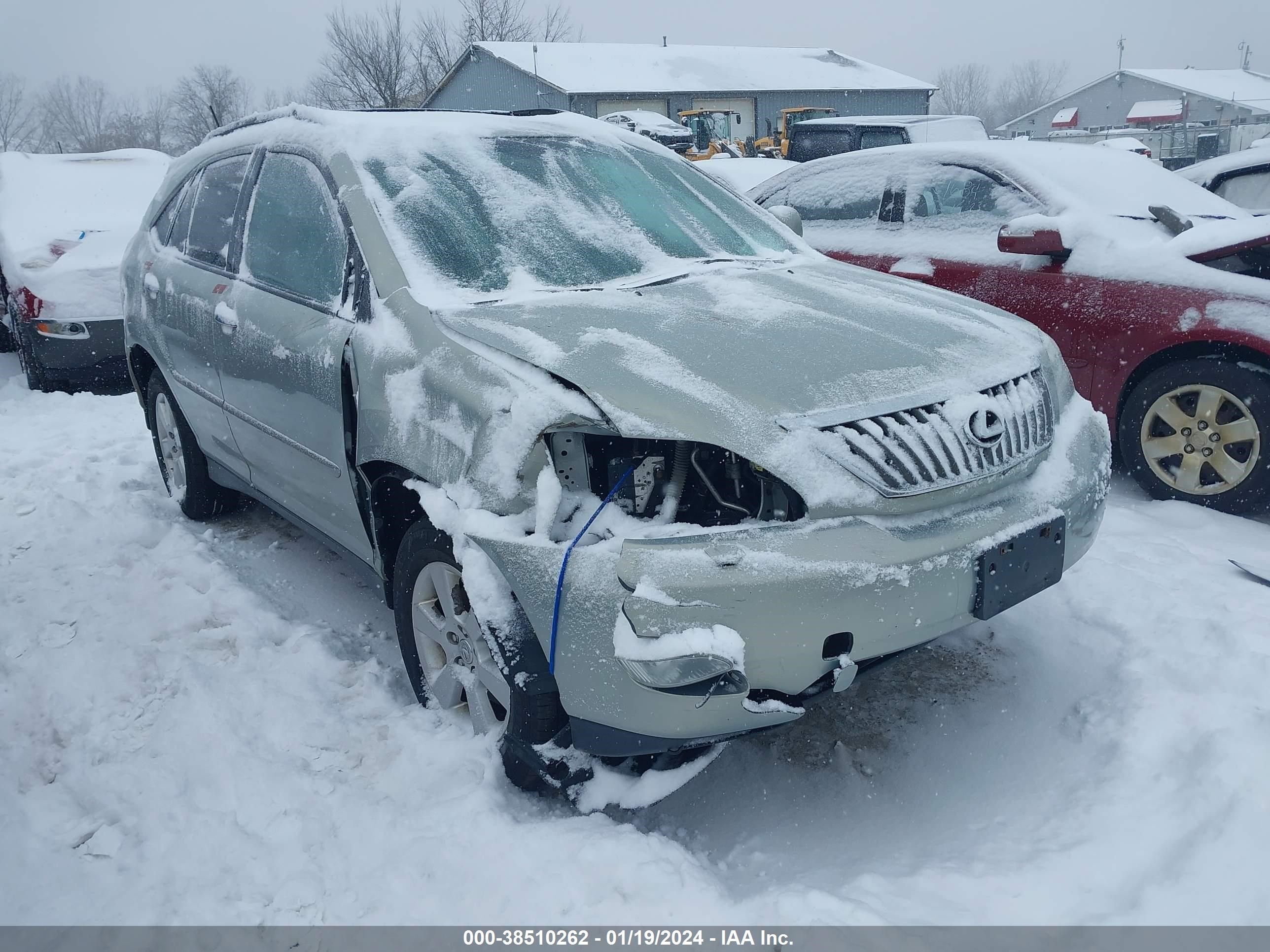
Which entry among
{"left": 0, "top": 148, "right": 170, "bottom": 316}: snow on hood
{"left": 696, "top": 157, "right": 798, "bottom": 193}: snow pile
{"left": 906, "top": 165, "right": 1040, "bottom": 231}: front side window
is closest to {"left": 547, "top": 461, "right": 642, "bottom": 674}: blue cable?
{"left": 906, "top": 165, "right": 1040, "bottom": 231}: front side window

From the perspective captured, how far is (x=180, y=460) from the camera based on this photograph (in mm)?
4500

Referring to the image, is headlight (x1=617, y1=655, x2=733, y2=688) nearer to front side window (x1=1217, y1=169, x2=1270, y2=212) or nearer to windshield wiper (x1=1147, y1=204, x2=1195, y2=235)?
windshield wiper (x1=1147, y1=204, x2=1195, y2=235)

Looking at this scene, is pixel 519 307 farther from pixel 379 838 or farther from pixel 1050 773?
pixel 1050 773

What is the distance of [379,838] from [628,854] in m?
0.65

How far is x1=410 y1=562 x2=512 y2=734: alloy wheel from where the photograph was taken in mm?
2475

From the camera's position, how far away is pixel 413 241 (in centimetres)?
286

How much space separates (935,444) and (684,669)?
32.8 inches

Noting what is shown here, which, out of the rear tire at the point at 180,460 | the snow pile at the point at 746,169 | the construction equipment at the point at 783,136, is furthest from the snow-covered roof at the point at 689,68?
the rear tire at the point at 180,460

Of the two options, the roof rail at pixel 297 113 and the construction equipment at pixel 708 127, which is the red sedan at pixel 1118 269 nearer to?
the roof rail at pixel 297 113

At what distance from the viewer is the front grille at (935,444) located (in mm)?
2180

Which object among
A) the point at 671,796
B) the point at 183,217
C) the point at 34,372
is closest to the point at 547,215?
the point at 671,796

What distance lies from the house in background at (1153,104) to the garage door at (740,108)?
37.0 feet

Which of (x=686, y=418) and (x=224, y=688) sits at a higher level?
(x=686, y=418)
